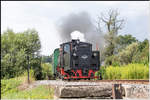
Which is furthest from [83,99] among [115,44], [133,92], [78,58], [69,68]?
[115,44]

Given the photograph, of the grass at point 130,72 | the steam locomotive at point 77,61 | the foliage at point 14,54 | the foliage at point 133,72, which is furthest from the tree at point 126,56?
the foliage at point 14,54

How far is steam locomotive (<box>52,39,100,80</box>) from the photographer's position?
10.6 metres

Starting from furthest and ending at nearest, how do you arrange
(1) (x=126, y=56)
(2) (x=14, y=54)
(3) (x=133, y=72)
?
(1) (x=126, y=56), (2) (x=14, y=54), (3) (x=133, y=72)

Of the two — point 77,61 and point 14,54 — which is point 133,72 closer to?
point 77,61

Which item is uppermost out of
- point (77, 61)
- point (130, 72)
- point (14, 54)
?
point (14, 54)

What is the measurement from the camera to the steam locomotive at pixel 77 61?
34.8 ft

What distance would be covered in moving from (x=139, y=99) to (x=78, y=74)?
750 cm

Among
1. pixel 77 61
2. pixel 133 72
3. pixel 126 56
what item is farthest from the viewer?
pixel 126 56

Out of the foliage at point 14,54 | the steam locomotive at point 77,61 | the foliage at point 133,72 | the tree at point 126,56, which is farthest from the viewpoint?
the tree at point 126,56

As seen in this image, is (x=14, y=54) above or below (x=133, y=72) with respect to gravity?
above

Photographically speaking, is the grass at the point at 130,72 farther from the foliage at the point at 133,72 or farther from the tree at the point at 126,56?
the tree at the point at 126,56

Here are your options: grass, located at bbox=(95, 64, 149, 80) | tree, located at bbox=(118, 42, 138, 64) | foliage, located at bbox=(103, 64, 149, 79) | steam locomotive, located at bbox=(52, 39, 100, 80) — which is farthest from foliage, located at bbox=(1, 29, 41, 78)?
tree, located at bbox=(118, 42, 138, 64)

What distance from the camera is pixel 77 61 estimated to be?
445 inches

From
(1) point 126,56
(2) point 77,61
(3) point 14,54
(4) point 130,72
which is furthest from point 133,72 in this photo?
(1) point 126,56
